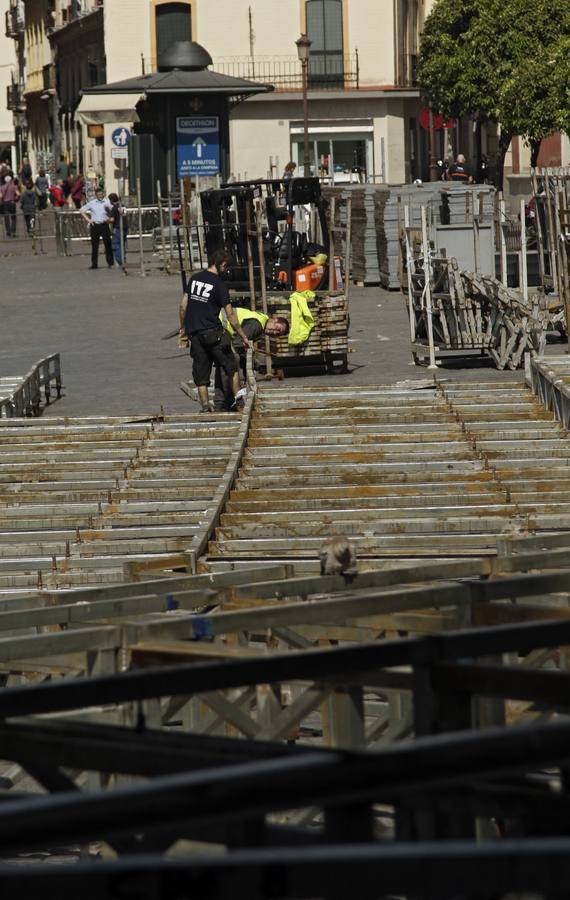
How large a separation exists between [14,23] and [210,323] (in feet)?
278

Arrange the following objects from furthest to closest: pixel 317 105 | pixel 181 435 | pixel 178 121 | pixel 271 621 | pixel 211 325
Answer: pixel 317 105 < pixel 178 121 < pixel 211 325 < pixel 181 435 < pixel 271 621

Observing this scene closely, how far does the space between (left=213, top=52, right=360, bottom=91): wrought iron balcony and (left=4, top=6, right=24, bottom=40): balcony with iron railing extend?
Answer: 3890cm

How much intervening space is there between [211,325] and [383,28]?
43.7 m

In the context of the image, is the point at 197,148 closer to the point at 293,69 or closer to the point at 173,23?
the point at 293,69

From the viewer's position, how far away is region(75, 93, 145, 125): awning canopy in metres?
44.2

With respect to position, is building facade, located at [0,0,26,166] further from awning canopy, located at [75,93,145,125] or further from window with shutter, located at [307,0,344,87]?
awning canopy, located at [75,93,145,125]

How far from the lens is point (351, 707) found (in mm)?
5035

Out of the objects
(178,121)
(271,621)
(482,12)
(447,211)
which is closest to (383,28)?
(482,12)

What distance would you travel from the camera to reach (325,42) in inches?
2362

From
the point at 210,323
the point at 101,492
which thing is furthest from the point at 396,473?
the point at 210,323

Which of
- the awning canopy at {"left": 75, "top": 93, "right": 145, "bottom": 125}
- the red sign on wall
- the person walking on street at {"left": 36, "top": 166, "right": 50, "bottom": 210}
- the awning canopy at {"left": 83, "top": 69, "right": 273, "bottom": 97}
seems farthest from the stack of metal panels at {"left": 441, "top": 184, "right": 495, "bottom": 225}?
Result: the person walking on street at {"left": 36, "top": 166, "right": 50, "bottom": 210}

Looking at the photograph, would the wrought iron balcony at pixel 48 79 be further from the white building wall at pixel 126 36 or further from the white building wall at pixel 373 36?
the white building wall at pixel 373 36

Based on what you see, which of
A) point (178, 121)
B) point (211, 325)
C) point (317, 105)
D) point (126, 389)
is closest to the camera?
point (211, 325)

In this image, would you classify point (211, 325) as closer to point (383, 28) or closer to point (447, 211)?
point (447, 211)
